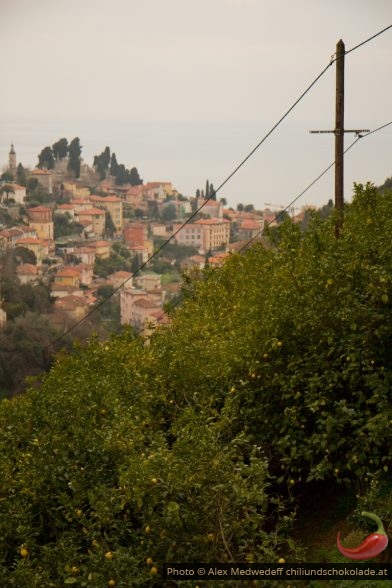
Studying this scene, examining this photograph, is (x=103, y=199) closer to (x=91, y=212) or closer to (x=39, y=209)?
(x=91, y=212)

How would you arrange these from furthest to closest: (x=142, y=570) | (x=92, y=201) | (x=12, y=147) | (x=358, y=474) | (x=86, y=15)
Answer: (x=86, y=15) → (x=12, y=147) → (x=92, y=201) → (x=358, y=474) → (x=142, y=570)

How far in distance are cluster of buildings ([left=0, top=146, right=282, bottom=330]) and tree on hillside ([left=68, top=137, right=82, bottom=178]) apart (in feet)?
4.10

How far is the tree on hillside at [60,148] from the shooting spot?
126 metres

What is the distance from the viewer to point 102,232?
374ft

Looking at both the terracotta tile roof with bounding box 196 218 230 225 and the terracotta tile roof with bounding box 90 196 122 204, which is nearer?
the terracotta tile roof with bounding box 196 218 230 225

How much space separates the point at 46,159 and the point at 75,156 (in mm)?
5719

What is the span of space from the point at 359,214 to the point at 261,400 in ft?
6.27

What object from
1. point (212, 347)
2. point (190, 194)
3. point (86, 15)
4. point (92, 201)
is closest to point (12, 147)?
point (92, 201)

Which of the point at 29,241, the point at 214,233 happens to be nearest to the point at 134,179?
the point at 214,233

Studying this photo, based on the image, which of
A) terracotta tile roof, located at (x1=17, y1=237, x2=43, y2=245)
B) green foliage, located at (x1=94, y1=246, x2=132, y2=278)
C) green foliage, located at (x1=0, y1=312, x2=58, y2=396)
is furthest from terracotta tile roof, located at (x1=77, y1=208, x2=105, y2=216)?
green foliage, located at (x1=0, y1=312, x2=58, y2=396)

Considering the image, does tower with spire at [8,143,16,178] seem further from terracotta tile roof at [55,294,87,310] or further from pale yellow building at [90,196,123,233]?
terracotta tile roof at [55,294,87,310]

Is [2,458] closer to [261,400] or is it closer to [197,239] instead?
[261,400]

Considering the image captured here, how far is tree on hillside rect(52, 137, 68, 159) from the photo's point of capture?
125675mm

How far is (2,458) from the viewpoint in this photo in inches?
269
